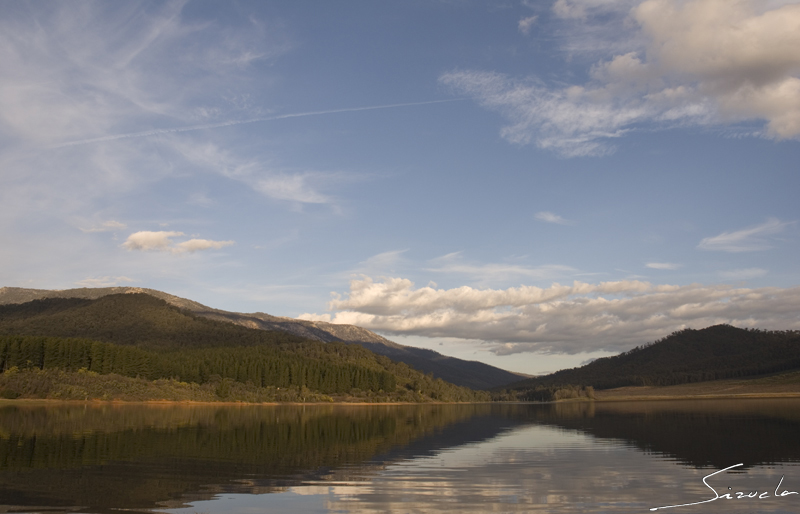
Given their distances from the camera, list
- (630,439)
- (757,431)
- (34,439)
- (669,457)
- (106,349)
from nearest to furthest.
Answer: (669,457) → (34,439) → (630,439) → (757,431) → (106,349)

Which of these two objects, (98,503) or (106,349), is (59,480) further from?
(106,349)

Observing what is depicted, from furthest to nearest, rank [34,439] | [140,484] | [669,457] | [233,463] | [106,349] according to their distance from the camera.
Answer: [106,349] < [34,439] < [669,457] < [233,463] < [140,484]

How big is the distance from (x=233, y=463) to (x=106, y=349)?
166m

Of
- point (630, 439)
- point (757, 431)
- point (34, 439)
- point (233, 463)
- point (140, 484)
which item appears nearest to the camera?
point (140, 484)

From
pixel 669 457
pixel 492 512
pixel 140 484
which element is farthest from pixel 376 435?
pixel 492 512

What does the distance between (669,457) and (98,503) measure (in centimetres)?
4164

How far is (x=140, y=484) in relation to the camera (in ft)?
101

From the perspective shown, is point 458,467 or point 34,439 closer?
point 458,467

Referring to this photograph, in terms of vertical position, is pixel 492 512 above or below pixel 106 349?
below

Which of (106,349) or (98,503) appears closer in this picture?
(98,503)

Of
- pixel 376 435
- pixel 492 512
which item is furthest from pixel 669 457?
pixel 376 435

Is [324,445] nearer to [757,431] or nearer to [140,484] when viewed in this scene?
[140,484]

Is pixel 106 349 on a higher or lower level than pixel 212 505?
higher

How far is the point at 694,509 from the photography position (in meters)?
26.5
